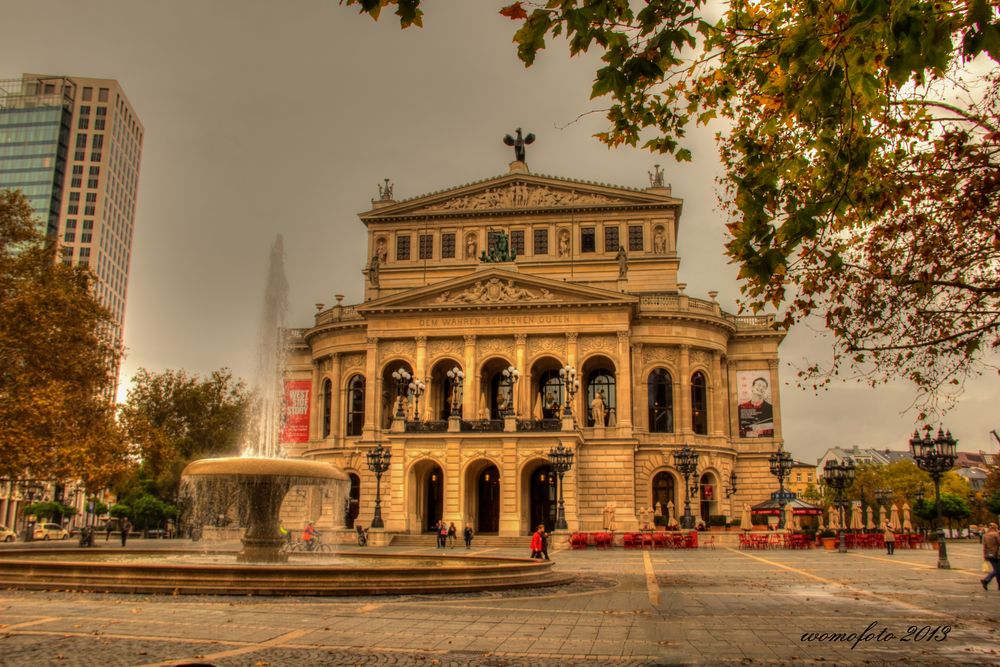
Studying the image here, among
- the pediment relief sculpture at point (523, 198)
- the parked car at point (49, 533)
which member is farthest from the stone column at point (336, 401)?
the parked car at point (49, 533)

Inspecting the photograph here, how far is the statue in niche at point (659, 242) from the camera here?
53.9m

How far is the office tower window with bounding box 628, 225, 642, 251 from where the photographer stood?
2138 inches

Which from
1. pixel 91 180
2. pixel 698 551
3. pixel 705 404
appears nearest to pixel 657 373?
pixel 705 404

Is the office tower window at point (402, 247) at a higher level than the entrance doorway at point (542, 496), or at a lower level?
higher

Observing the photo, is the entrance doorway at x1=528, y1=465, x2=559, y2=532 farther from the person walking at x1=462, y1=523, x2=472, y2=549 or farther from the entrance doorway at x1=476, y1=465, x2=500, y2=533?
the person walking at x1=462, y1=523, x2=472, y2=549

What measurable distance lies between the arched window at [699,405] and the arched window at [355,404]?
66.0 feet

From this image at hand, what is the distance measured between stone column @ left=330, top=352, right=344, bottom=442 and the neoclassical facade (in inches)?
3.4

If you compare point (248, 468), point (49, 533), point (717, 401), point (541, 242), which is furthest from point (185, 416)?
point (248, 468)

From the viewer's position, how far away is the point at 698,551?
3509 centimetres

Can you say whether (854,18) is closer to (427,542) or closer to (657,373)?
(427,542)

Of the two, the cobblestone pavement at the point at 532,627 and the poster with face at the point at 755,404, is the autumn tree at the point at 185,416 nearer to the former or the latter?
the poster with face at the point at 755,404

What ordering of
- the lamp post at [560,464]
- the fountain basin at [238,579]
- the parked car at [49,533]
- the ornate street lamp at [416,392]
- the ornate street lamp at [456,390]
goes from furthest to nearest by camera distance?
the parked car at [49,533] < the ornate street lamp at [416,392] < the ornate street lamp at [456,390] < the lamp post at [560,464] < the fountain basin at [238,579]

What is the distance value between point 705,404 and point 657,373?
350 cm

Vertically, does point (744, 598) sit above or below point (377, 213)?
below
